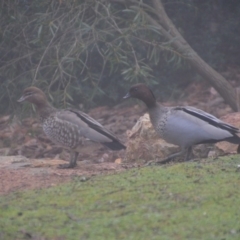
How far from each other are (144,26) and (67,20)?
1220 mm

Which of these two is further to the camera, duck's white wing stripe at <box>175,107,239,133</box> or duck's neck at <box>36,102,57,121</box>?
duck's neck at <box>36,102,57,121</box>

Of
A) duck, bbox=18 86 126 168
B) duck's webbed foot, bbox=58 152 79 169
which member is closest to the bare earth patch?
duck's webbed foot, bbox=58 152 79 169

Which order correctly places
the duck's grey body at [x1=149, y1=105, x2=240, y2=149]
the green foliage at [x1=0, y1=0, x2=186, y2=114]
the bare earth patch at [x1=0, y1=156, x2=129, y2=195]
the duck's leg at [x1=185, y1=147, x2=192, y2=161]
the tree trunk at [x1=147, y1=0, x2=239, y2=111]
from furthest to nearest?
the tree trunk at [x1=147, y1=0, x2=239, y2=111] < the green foliage at [x1=0, y1=0, x2=186, y2=114] < the duck's leg at [x1=185, y1=147, x2=192, y2=161] < the duck's grey body at [x1=149, y1=105, x2=240, y2=149] < the bare earth patch at [x1=0, y1=156, x2=129, y2=195]

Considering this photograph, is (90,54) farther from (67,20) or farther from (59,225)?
(59,225)

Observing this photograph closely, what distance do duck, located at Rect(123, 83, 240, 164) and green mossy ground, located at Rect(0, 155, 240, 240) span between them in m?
1.06

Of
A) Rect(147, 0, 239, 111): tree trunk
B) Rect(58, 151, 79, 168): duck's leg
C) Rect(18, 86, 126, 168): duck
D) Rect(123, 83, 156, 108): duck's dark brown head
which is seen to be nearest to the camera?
Rect(18, 86, 126, 168): duck

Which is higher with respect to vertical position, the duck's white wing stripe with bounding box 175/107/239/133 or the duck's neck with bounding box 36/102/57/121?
the duck's white wing stripe with bounding box 175/107/239/133

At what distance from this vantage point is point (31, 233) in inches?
247

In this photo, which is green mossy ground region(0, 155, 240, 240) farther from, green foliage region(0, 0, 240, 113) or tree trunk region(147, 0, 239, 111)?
tree trunk region(147, 0, 239, 111)

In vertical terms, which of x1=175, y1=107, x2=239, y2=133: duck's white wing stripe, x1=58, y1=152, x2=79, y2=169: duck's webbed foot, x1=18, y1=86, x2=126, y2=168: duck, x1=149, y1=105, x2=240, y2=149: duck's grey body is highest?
x1=175, y1=107, x2=239, y2=133: duck's white wing stripe

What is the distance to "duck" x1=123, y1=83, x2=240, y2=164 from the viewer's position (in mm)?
9312

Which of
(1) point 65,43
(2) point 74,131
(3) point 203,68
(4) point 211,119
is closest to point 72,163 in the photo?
(2) point 74,131

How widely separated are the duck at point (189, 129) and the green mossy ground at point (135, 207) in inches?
41.9

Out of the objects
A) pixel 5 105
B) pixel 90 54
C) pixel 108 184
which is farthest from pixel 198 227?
pixel 5 105
